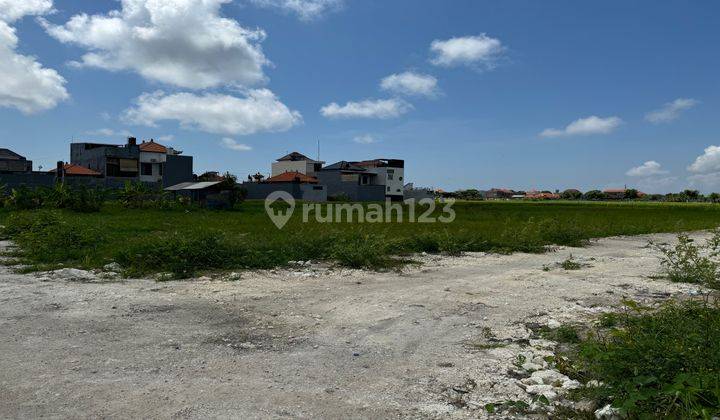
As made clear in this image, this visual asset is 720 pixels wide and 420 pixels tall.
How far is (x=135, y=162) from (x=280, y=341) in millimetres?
56241

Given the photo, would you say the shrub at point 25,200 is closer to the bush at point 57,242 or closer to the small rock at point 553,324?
the bush at point 57,242

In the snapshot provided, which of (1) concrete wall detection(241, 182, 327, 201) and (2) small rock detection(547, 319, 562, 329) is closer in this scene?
(2) small rock detection(547, 319, 562, 329)

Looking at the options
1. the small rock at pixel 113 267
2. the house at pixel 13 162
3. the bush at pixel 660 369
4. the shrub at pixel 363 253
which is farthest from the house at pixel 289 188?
the bush at pixel 660 369

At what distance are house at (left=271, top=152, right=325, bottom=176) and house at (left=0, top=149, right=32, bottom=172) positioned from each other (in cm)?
3357

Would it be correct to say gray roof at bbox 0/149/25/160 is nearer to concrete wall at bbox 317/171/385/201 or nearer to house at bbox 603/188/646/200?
concrete wall at bbox 317/171/385/201

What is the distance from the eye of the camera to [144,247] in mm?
9539

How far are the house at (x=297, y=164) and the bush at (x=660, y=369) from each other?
235ft

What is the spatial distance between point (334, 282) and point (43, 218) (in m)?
9.95

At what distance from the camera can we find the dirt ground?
3.58 metres

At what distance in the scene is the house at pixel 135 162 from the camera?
174 feet
